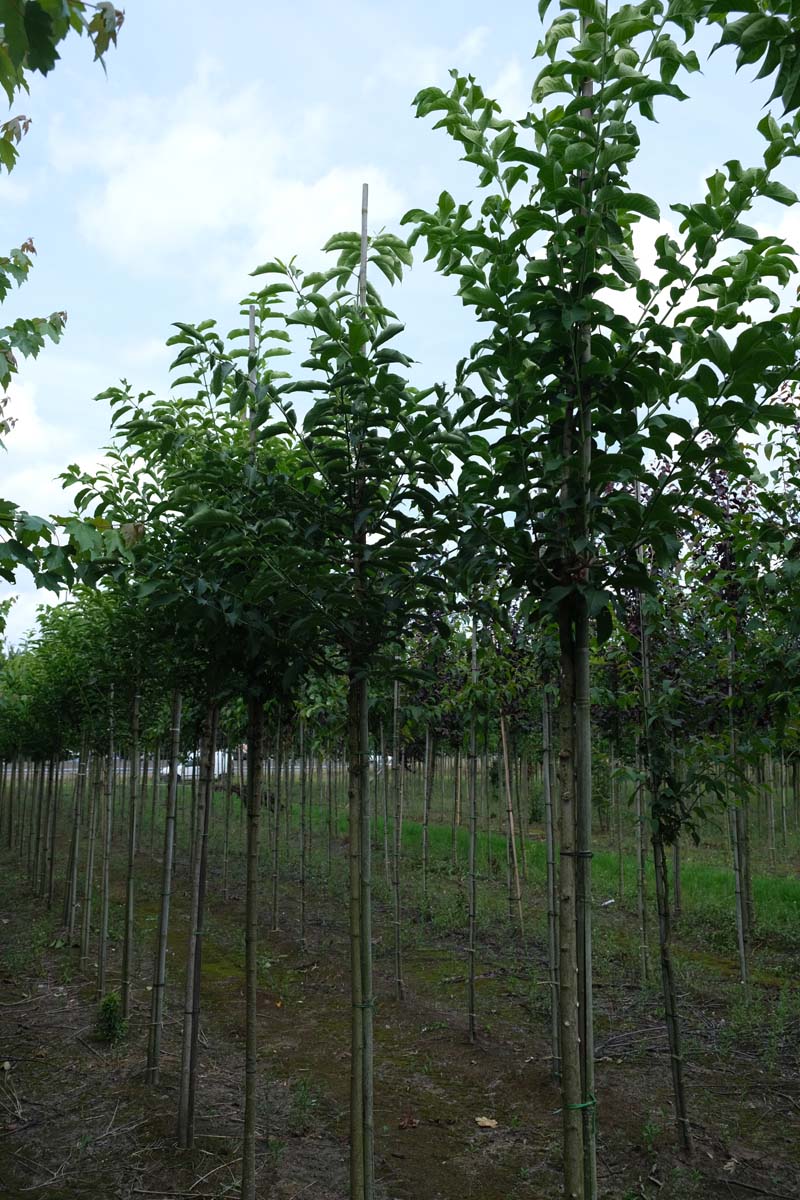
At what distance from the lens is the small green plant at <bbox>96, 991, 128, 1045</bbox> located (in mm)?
7582

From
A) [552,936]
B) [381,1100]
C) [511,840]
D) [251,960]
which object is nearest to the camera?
[251,960]

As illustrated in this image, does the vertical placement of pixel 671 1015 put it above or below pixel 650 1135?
above

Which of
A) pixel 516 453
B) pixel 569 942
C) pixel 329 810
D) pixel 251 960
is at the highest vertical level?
pixel 516 453

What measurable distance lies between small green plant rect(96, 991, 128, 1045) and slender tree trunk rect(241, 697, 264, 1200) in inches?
131

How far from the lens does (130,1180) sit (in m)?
5.22

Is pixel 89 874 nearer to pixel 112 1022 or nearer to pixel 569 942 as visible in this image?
pixel 112 1022

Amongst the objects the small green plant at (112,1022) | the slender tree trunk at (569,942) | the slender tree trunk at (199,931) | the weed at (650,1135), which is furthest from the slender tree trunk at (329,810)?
the slender tree trunk at (569,942)

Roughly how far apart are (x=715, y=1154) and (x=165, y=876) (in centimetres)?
395

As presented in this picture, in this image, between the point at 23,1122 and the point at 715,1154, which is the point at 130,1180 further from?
the point at 715,1154

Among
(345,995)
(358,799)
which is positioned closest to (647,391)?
(358,799)

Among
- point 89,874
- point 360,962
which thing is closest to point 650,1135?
point 360,962

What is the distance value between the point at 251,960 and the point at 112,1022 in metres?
3.77

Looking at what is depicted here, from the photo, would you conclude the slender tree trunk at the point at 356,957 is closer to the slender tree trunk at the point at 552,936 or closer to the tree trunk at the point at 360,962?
the tree trunk at the point at 360,962

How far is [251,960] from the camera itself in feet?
15.4
